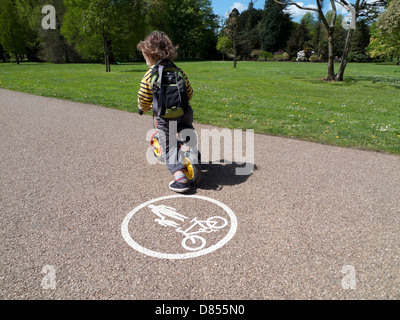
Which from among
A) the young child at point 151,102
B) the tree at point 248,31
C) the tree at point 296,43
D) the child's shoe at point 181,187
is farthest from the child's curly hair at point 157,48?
the tree at point 248,31

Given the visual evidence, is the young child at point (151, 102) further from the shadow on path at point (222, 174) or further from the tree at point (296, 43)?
the tree at point (296, 43)

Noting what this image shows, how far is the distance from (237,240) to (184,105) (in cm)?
175

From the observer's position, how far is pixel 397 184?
3.82 meters

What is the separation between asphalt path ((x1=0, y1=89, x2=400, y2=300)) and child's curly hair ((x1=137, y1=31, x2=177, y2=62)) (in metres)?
1.66

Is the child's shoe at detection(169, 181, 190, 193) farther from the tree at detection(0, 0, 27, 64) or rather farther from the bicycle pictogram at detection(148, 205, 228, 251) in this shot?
the tree at detection(0, 0, 27, 64)

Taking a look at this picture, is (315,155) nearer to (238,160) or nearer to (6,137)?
(238,160)

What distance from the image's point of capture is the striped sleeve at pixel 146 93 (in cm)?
338

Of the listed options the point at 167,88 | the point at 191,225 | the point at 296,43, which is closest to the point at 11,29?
the point at 296,43

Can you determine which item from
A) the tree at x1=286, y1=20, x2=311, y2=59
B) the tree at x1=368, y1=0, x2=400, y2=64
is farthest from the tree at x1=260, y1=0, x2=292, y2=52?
the tree at x1=368, y1=0, x2=400, y2=64

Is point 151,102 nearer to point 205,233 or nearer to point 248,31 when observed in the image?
point 205,233

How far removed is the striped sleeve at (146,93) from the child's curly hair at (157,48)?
0.19 m

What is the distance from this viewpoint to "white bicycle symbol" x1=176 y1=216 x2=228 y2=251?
2.62 m

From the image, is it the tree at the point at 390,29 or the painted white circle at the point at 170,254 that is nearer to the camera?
the painted white circle at the point at 170,254
